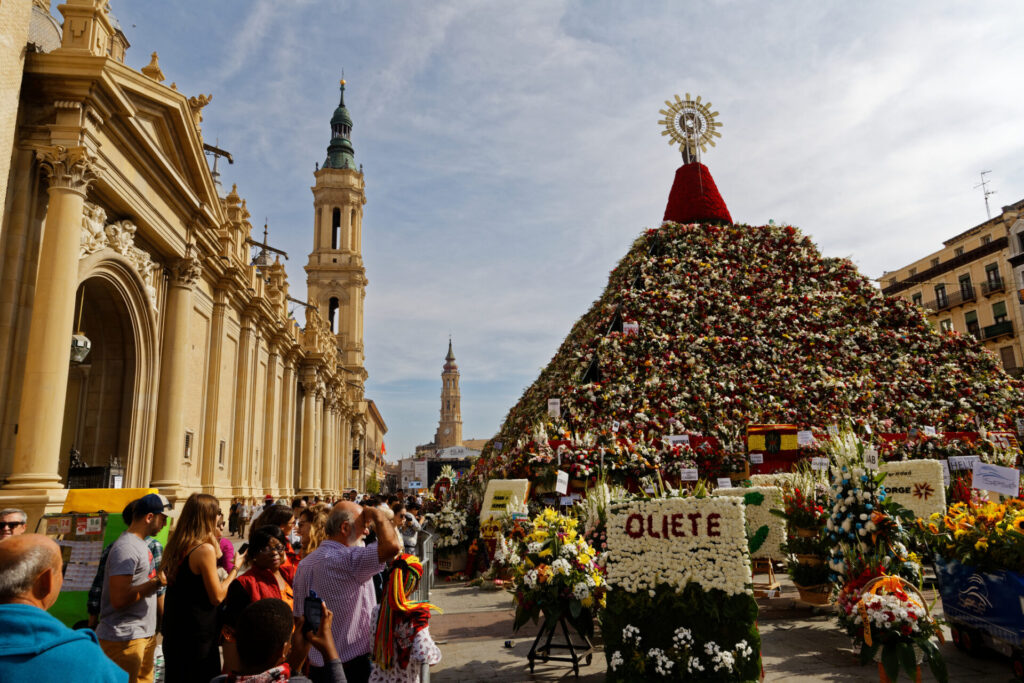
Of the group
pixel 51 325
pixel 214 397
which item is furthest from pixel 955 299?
pixel 51 325

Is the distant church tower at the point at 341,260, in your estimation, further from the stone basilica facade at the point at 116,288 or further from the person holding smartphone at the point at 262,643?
the person holding smartphone at the point at 262,643

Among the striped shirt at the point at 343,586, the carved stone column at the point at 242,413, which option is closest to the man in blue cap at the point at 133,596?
the striped shirt at the point at 343,586

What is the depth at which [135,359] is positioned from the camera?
61.7 feet

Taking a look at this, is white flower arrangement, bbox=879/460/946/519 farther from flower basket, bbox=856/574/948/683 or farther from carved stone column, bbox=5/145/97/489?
carved stone column, bbox=5/145/97/489

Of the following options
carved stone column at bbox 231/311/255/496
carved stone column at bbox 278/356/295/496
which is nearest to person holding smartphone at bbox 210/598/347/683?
carved stone column at bbox 231/311/255/496

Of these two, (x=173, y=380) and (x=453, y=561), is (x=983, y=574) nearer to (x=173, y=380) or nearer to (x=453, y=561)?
(x=453, y=561)

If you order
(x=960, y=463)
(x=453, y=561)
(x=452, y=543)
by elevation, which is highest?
(x=960, y=463)

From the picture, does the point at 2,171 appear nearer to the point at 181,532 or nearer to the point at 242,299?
the point at 181,532

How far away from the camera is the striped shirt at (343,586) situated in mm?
4727

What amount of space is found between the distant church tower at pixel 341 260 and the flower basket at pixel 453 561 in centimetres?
5247

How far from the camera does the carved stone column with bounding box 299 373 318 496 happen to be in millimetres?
43069

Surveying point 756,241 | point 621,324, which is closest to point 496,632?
point 621,324

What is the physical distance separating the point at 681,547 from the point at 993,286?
48290 mm

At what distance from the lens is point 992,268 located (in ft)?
144
